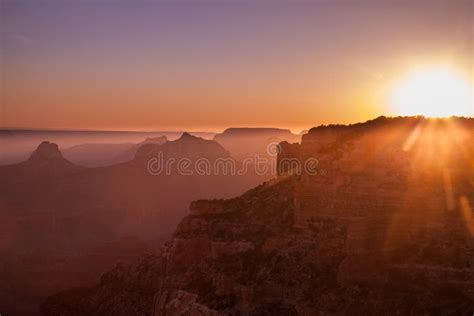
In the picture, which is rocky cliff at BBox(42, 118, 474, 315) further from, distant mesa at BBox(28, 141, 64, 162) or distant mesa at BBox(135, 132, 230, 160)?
distant mesa at BBox(135, 132, 230, 160)

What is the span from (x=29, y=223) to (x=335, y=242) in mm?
94531

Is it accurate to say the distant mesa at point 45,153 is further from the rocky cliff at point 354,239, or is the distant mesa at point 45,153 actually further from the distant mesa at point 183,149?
the rocky cliff at point 354,239

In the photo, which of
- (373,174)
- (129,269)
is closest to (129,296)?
(129,269)

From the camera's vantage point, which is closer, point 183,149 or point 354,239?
point 354,239

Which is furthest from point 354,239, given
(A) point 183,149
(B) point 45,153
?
(A) point 183,149

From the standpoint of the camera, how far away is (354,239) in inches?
1524

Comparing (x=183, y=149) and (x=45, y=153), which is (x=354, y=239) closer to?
(x=45, y=153)

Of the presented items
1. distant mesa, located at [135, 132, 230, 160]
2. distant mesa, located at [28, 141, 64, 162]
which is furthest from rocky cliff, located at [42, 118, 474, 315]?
distant mesa, located at [135, 132, 230, 160]

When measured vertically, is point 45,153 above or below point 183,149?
below

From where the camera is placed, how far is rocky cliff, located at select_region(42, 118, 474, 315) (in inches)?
1417

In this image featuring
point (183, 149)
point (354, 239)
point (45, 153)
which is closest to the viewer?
point (354, 239)

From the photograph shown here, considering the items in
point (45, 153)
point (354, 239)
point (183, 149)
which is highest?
point (183, 149)

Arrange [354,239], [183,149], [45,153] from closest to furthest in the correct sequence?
[354,239] → [45,153] → [183,149]

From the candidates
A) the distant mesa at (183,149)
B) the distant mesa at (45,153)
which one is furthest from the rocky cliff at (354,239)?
the distant mesa at (183,149)
